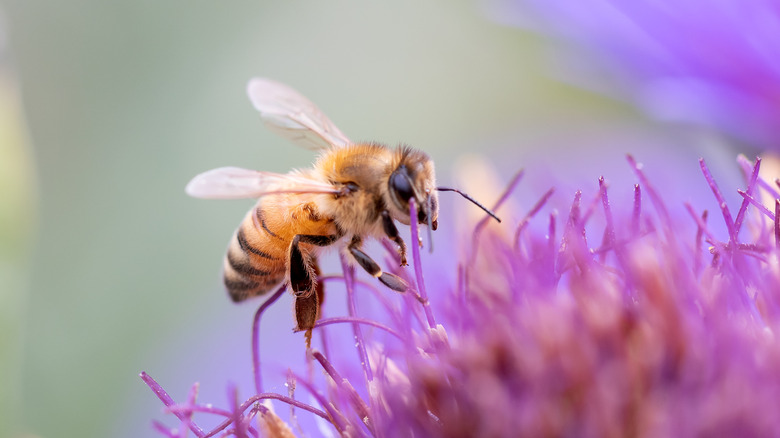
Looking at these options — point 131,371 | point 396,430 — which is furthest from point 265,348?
point 396,430

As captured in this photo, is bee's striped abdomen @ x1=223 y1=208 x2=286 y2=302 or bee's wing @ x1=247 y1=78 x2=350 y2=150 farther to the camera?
bee's wing @ x1=247 y1=78 x2=350 y2=150

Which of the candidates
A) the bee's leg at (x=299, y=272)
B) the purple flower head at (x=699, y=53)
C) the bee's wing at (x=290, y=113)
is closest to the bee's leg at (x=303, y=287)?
the bee's leg at (x=299, y=272)

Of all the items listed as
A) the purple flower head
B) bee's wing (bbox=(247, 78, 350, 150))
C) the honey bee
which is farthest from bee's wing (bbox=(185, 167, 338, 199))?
the purple flower head

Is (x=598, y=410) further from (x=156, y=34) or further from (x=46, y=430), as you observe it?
(x=156, y=34)

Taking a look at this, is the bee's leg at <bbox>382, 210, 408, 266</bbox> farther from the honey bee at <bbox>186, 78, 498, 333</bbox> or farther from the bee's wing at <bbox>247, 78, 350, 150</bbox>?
the bee's wing at <bbox>247, 78, 350, 150</bbox>

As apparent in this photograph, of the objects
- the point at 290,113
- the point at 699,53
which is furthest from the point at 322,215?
the point at 699,53

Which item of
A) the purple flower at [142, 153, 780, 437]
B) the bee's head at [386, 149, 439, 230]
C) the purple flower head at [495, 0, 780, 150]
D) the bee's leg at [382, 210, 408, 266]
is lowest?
the purple flower at [142, 153, 780, 437]

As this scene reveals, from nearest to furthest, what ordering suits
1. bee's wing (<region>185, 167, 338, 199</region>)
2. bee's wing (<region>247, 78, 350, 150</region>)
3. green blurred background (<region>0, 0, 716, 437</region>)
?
bee's wing (<region>185, 167, 338, 199</region>) < bee's wing (<region>247, 78, 350, 150</region>) < green blurred background (<region>0, 0, 716, 437</region>)

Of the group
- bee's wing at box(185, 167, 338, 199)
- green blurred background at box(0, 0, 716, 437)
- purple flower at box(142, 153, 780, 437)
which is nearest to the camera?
purple flower at box(142, 153, 780, 437)
